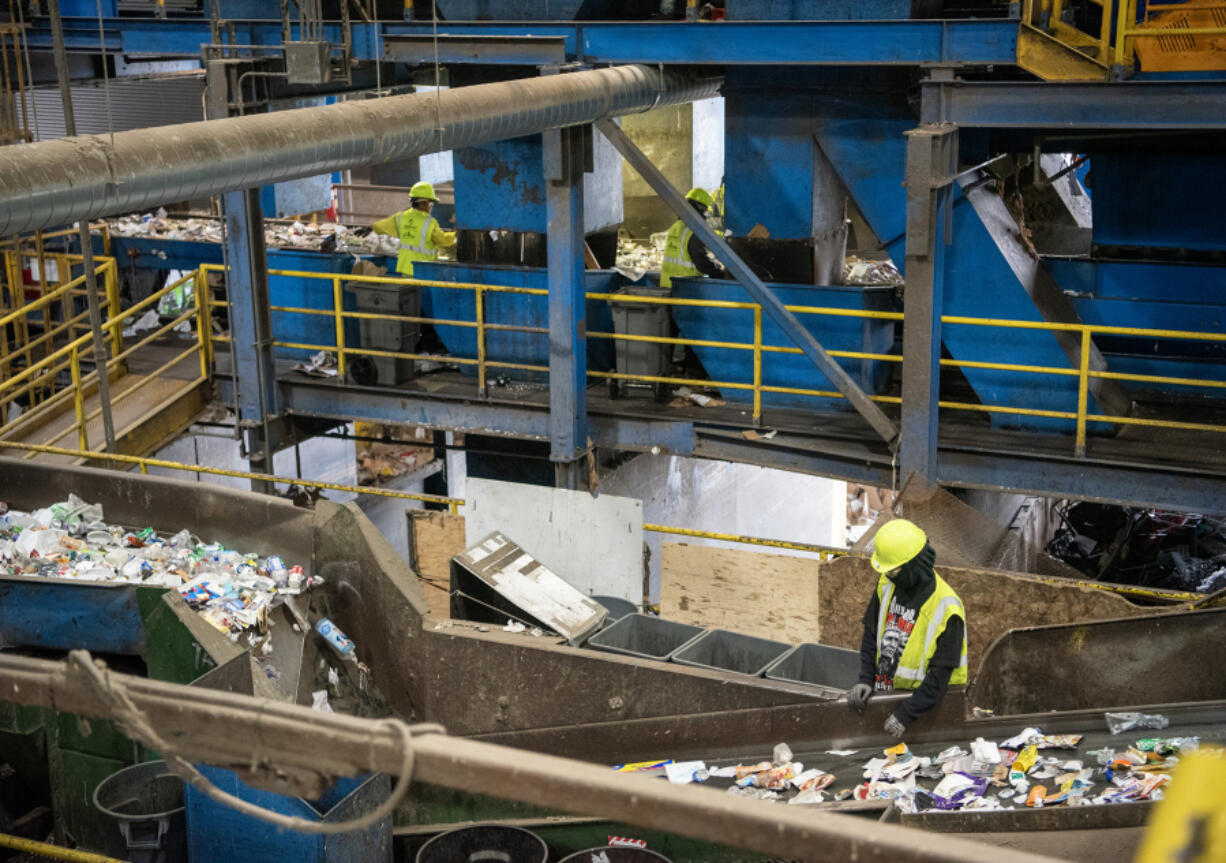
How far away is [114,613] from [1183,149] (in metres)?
9.20

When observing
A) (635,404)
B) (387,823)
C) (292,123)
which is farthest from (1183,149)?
(387,823)

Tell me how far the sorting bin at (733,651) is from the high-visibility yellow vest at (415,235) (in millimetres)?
6060

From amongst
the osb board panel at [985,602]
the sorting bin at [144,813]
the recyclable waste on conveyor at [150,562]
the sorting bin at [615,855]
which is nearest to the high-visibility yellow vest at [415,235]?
the recyclable waste on conveyor at [150,562]

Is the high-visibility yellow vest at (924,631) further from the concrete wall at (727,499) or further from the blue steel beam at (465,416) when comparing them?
the concrete wall at (727,499)

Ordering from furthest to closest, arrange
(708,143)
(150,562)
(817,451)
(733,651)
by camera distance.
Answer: (708,143) → (817,451) → (150,562) → (733,651)

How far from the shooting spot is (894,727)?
6.85m

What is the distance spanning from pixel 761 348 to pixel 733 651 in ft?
11.5

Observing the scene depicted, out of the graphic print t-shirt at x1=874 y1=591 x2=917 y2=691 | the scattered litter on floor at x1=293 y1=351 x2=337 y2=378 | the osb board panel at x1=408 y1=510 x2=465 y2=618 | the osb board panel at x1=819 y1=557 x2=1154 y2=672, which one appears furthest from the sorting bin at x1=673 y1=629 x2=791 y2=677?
the scattered litter on floor at x1=293 y1=351 x2=337 y2=378

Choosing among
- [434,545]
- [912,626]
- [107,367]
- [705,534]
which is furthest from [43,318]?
[912,626]

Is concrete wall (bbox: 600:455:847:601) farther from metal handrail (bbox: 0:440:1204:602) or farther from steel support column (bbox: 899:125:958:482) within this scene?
steel support column (bbox: 899:125:958:482)

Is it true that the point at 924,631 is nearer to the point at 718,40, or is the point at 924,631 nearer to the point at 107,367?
the point at 718,40

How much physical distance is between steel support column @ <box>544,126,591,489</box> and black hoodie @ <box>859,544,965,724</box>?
5065 mm

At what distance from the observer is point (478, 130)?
873cm

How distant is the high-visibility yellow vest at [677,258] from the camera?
12.3m
